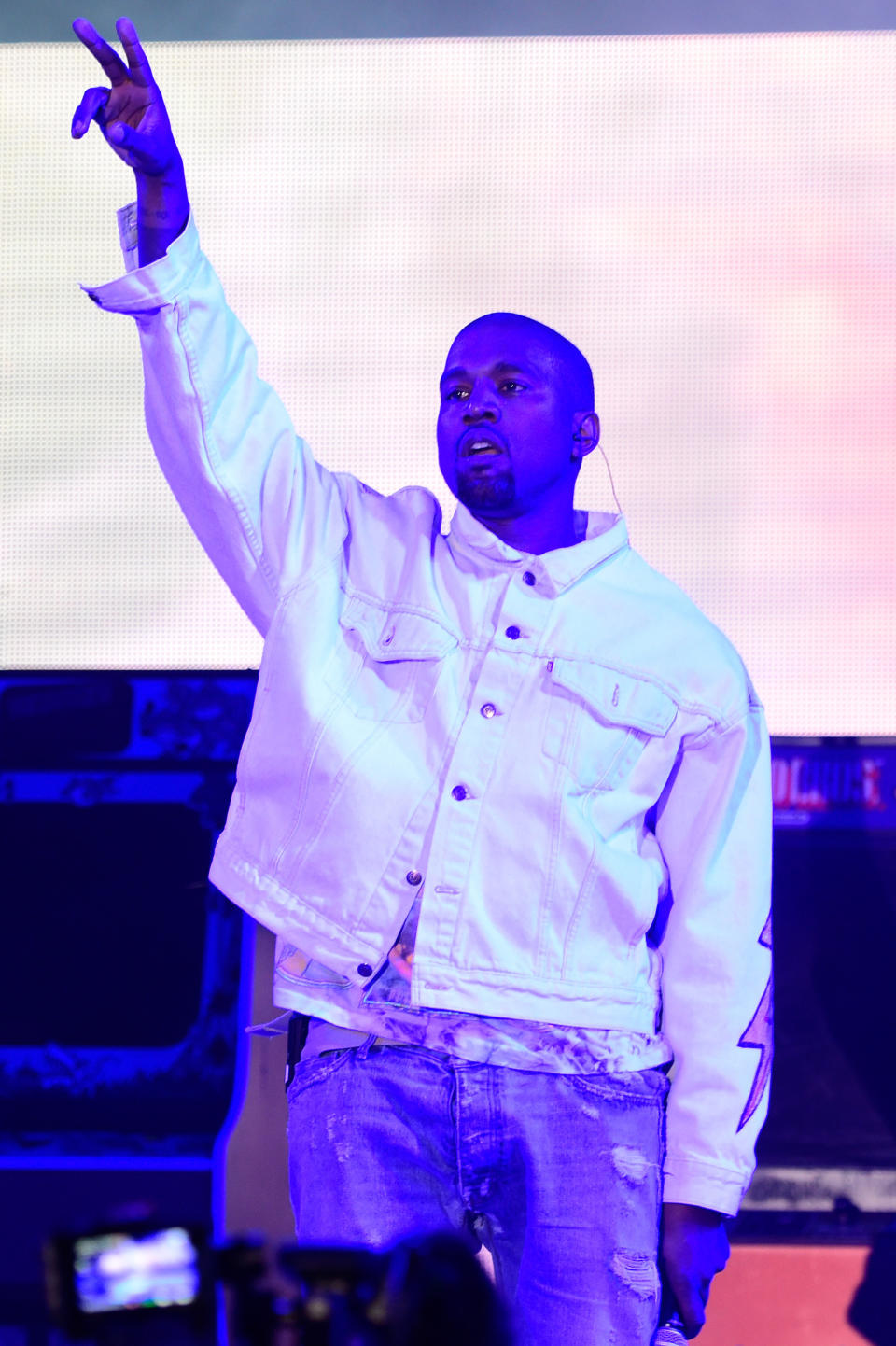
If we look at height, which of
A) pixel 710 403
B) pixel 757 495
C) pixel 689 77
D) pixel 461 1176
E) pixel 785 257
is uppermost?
pixel 689 77

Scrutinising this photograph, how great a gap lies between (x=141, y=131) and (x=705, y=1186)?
3.40ft

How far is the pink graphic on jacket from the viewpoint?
127 cm

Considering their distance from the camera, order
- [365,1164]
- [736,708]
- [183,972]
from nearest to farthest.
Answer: [365,1164]
[736,708]
[183,972]

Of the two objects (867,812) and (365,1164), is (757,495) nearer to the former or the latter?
(867,812)

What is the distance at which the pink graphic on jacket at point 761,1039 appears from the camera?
1.27 meters

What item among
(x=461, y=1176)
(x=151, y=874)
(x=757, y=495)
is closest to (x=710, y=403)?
(x=757, y=495)

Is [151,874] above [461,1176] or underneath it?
above

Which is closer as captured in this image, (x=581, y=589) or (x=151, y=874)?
(x=581, y=589)

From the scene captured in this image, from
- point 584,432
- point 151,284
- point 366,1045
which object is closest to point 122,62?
point 151,284

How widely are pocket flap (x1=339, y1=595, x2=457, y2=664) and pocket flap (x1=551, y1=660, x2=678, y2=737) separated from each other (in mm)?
109

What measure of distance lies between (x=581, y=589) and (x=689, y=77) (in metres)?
1.32

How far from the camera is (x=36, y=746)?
6.06ft

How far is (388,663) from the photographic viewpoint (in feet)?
4.24

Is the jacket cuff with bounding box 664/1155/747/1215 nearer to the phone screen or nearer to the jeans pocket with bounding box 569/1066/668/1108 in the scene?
the jeans pocket with bounding box 569/1066/668/1108
